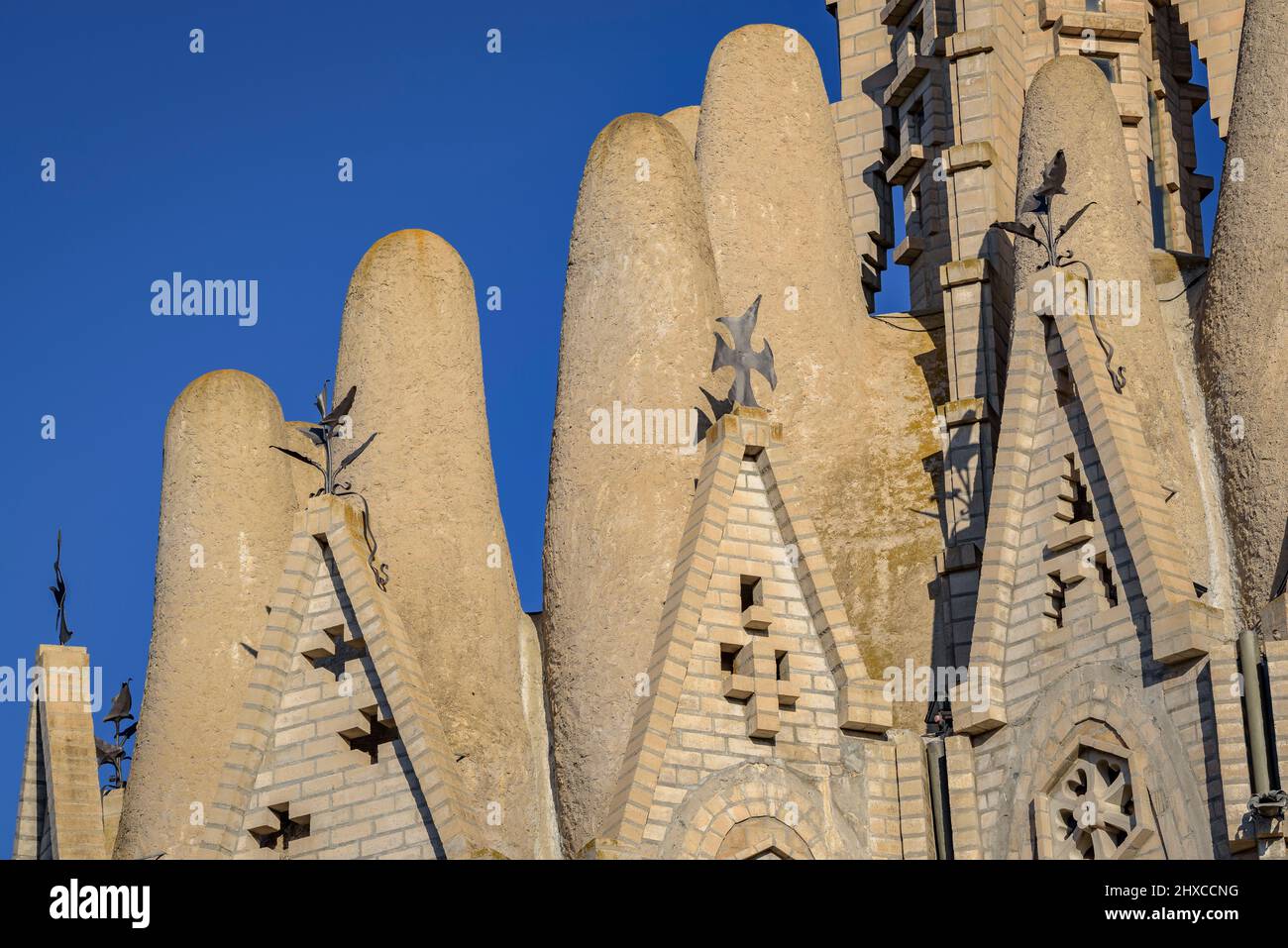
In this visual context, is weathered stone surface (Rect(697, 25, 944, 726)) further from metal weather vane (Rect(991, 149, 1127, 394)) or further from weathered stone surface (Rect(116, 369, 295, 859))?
weathered stone surface (Rect(116, 369, 295, 859))

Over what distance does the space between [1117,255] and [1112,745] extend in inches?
268

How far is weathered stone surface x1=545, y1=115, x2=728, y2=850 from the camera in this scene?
1141 inches

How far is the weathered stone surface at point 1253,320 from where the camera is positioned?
2841cm

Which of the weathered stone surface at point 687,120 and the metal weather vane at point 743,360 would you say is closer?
the metal weather vane at point 743,360

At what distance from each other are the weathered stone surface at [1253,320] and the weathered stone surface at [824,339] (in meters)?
3.27

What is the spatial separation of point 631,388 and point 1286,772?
29.0 feet

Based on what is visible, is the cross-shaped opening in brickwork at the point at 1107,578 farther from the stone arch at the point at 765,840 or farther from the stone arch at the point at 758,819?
the stone arch at the point at 765,840

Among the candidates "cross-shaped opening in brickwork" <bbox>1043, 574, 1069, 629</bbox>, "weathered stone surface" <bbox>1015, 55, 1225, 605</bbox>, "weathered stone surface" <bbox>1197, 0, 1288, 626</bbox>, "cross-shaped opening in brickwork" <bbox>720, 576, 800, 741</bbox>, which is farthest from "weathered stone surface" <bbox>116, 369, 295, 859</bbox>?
"weathered stone surface" <bbox>1197, 0, 1288, 626</bbox>

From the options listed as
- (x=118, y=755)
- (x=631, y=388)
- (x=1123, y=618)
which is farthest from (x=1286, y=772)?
(x=118, y=755)

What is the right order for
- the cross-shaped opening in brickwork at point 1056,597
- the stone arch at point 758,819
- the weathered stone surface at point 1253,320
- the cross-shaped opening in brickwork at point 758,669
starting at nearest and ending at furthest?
the stone arch at point 758,819, the cross-shaped opening in brickwork at point 758,669, the cross-shaped opening in brickwork at point 1056,597, the weathered stone surface at point 1253,320

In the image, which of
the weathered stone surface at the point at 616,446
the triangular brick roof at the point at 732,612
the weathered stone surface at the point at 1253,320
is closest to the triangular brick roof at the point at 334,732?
the triangular brick roof at the point at 732,612
